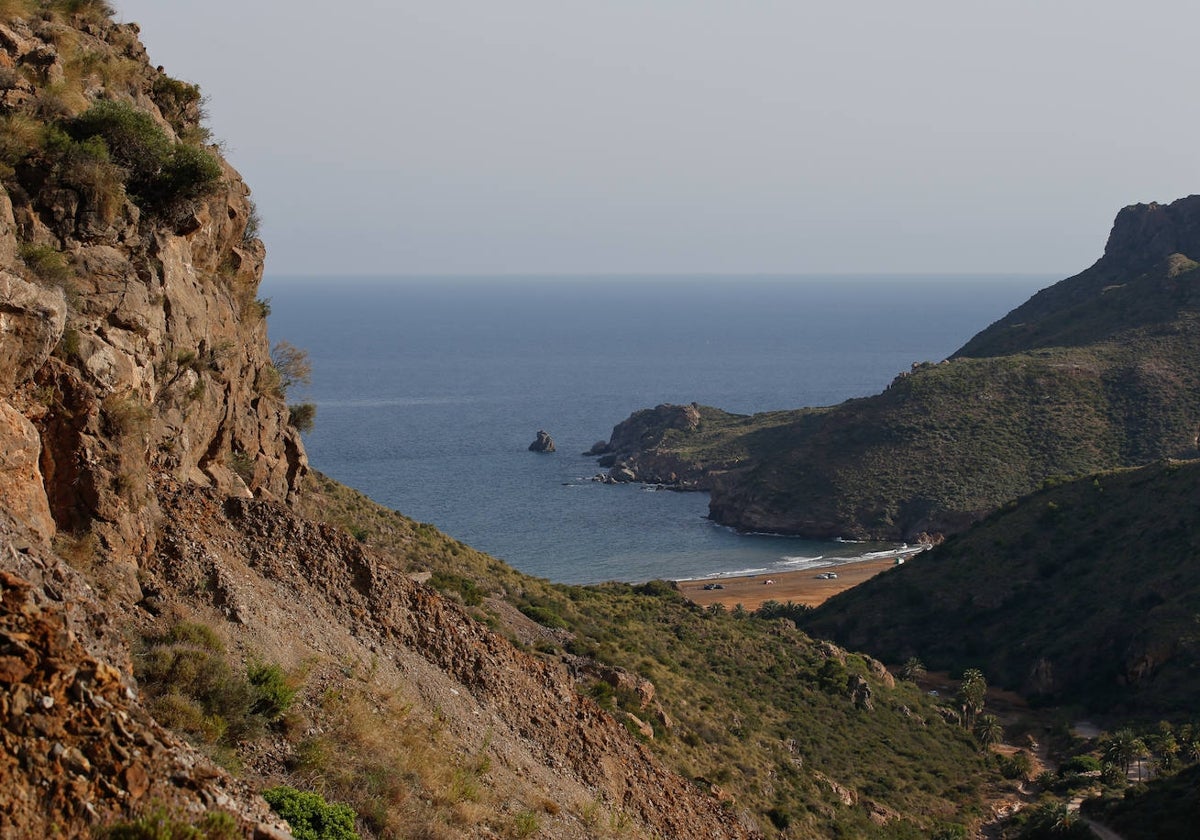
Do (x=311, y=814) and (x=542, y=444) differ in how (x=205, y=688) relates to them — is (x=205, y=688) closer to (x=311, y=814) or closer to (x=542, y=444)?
(x=311, y=814)

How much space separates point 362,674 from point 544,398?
6172 inches

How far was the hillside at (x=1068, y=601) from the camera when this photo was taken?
151ft

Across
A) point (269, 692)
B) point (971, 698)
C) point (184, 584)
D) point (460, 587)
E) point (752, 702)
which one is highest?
point (184, 584)

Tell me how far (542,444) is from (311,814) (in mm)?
117639

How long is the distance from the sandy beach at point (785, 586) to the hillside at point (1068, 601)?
25.7 ft

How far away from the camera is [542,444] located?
128125 mm

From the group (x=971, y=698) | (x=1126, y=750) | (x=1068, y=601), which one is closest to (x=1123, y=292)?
(x=1068, y=601)

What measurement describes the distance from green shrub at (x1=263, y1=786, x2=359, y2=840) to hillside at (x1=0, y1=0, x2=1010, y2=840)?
165 mm

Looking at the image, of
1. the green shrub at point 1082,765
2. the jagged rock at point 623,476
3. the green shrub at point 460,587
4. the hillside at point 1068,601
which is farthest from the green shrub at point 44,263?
the jagged rock at point 623,476

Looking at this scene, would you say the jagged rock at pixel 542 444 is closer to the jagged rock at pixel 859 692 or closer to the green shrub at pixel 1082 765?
the jagged rock at pixel 859 692

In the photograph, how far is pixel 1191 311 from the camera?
310 ft

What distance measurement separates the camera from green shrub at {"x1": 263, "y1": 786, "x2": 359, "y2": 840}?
10305 mm

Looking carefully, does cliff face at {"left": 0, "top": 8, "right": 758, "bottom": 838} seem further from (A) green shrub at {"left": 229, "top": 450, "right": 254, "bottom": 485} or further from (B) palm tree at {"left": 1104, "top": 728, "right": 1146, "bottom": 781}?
(B) palm tree at {"left": 1104, "top": 728, "right": 1146, "bottom": 781}

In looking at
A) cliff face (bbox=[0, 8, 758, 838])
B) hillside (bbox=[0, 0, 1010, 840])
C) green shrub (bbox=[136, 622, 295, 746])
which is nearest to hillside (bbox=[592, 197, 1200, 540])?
hillside (bbox=[0, 0, 1010, 840])
